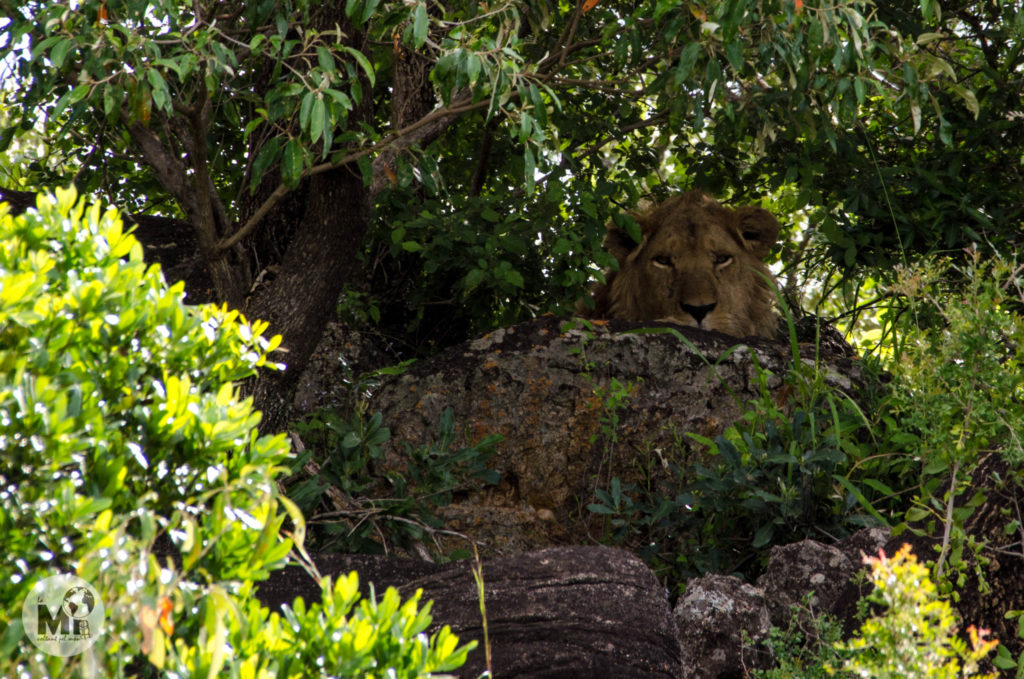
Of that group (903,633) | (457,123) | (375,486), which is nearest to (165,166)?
(375,486)

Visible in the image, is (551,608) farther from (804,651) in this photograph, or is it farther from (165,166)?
(165,166)

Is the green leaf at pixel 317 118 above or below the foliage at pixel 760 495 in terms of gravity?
above

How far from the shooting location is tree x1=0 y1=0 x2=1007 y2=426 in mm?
4223

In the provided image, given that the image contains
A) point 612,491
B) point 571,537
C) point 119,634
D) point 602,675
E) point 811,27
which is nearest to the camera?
point 119,634

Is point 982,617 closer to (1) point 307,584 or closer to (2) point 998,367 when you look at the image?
(2) point 998,367

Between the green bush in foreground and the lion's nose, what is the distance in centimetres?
453

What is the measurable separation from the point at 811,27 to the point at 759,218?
281 centimetres

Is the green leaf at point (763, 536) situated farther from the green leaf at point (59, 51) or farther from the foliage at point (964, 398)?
the green leaf at point (59, 51)

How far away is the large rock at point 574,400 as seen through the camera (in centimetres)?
514

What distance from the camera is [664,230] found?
6891 millimetres

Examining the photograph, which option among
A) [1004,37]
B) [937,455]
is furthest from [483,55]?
[1004,37]

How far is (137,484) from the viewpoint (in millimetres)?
2057

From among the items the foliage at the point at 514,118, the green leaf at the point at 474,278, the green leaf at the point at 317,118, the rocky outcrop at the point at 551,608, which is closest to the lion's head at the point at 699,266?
the foliage at the point at 514,118

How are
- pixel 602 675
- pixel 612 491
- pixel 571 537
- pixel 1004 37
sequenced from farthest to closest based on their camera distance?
pixel 1004 37, pixel 571 537, pixel 612 491, pixel 602 675
